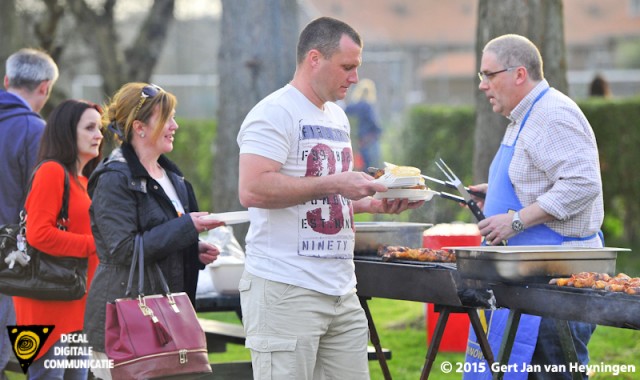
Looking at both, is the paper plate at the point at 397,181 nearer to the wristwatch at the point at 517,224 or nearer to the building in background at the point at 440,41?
the wristwatch at the point at 517,224

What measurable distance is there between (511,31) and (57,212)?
4.21m

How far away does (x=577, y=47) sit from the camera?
169 ft

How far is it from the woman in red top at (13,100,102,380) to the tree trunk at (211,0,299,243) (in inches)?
120

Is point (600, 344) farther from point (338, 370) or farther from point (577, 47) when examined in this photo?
point (577, 47)

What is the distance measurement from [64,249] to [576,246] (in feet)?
8.76

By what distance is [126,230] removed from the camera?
15.5 ft

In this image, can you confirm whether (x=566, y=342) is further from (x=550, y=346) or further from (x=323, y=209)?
(x=323, y=209)

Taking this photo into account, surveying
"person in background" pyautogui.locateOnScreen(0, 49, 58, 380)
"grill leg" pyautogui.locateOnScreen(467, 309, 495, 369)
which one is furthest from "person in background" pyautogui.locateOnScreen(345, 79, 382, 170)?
"grill leg" pyautogui.locateOnScreen(467, 309, 495, 369)

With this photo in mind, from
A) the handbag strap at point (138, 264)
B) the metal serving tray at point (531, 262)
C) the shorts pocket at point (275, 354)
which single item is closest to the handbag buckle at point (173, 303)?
the handbag strap at point (138, 264)

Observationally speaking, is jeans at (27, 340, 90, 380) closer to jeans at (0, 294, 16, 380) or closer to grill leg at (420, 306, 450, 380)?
jeans at (0, 294, 16, 380)

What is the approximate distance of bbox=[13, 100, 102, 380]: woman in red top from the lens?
5.50 m

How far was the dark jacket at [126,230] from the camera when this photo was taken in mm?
4742

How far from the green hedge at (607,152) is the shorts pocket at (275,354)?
8.75 meters
